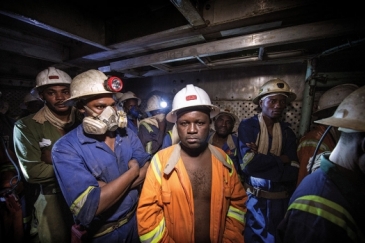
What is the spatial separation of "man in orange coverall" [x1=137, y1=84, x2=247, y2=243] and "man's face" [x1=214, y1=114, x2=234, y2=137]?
1986 mm

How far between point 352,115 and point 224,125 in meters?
2.91

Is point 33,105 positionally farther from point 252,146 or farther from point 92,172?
point 252,146

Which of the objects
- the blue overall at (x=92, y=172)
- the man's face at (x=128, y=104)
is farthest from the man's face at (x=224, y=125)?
the man's face at (x=128, y=104)

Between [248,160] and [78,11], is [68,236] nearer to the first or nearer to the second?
[248,160]

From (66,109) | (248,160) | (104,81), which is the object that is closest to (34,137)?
(66,109)

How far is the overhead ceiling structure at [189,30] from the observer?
79.4 inches

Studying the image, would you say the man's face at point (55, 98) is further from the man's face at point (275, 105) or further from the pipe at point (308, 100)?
the pipe at point (308, 100)

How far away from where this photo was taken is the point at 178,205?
5.99 feet

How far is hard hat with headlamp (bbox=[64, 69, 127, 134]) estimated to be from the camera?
1859mm

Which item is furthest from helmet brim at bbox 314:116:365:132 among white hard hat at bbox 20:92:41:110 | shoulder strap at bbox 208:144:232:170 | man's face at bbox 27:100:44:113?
man's face at bbox 27:100:44:113

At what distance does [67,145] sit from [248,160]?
111 inches

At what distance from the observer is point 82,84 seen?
1.97m

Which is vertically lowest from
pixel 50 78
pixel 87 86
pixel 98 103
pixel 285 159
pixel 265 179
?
pixel 265 179

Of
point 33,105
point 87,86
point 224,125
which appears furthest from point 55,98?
point 224,125
